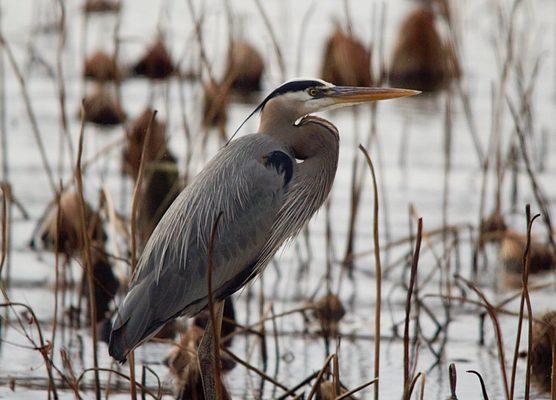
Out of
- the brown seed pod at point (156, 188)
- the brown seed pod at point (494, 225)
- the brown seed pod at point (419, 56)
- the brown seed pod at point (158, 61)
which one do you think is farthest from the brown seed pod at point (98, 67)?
the brown seed pod at point (494, 225)

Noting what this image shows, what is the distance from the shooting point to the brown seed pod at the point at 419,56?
36.4ft

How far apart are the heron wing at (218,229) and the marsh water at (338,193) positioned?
1.72 feet

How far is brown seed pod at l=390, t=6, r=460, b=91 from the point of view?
11102mm

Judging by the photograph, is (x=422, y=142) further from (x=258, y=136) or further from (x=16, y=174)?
(x=258, y=136)

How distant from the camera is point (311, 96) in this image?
4508mm

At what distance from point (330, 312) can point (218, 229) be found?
126 centimetres

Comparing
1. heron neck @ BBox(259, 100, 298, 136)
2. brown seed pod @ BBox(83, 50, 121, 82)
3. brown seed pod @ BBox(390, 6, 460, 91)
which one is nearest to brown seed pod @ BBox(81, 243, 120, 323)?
heron neck @ BBox(259, 100, 298, 136)

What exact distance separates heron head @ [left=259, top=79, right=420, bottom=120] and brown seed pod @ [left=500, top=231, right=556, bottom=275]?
2.17 meters

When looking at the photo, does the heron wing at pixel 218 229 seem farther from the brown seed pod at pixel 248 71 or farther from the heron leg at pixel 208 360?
the brown seed pod at pixel 248 71

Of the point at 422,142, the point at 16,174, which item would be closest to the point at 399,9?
the point at 422,142

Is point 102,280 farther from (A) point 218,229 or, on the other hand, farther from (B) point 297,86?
(B) point 297,86

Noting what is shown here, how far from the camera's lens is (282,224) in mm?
4512

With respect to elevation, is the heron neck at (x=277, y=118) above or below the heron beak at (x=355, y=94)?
below

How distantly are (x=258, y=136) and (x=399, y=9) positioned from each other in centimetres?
1051
